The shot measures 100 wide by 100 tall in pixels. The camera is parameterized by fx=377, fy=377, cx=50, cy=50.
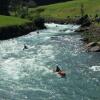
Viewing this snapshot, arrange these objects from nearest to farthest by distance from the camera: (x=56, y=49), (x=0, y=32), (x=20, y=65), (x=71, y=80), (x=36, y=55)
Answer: (x=71, y=80) → (x=20, y=65) → (x=36, y=55) → (x=56, y=49) → (x=0, y=32)

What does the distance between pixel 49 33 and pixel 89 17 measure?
2494 centimetres

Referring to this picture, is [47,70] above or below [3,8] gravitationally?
below

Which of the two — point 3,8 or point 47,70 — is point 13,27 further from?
point 47,70

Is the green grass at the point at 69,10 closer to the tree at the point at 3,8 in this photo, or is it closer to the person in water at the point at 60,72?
the tree at the point at 3,8

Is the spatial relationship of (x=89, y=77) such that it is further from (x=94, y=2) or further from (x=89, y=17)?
(x=94, y=2)

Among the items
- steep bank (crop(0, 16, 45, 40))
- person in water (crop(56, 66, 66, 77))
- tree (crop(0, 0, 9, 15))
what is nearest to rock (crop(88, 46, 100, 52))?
person in water (crop(56, 66, 66, 77))

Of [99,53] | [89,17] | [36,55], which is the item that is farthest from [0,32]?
[89,17]

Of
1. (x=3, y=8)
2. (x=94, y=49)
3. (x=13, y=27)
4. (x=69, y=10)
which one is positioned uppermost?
(x=3, y=8)

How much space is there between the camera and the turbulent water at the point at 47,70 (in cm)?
5422

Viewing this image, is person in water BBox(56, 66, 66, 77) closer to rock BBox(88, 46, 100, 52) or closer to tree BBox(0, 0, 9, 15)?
rock BBox(88, 46, 100, 52)

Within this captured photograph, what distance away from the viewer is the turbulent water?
5422 cm

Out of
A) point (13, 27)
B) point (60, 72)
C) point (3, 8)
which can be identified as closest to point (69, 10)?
point (3, 8)

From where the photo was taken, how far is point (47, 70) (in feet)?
219

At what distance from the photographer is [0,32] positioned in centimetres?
10375
